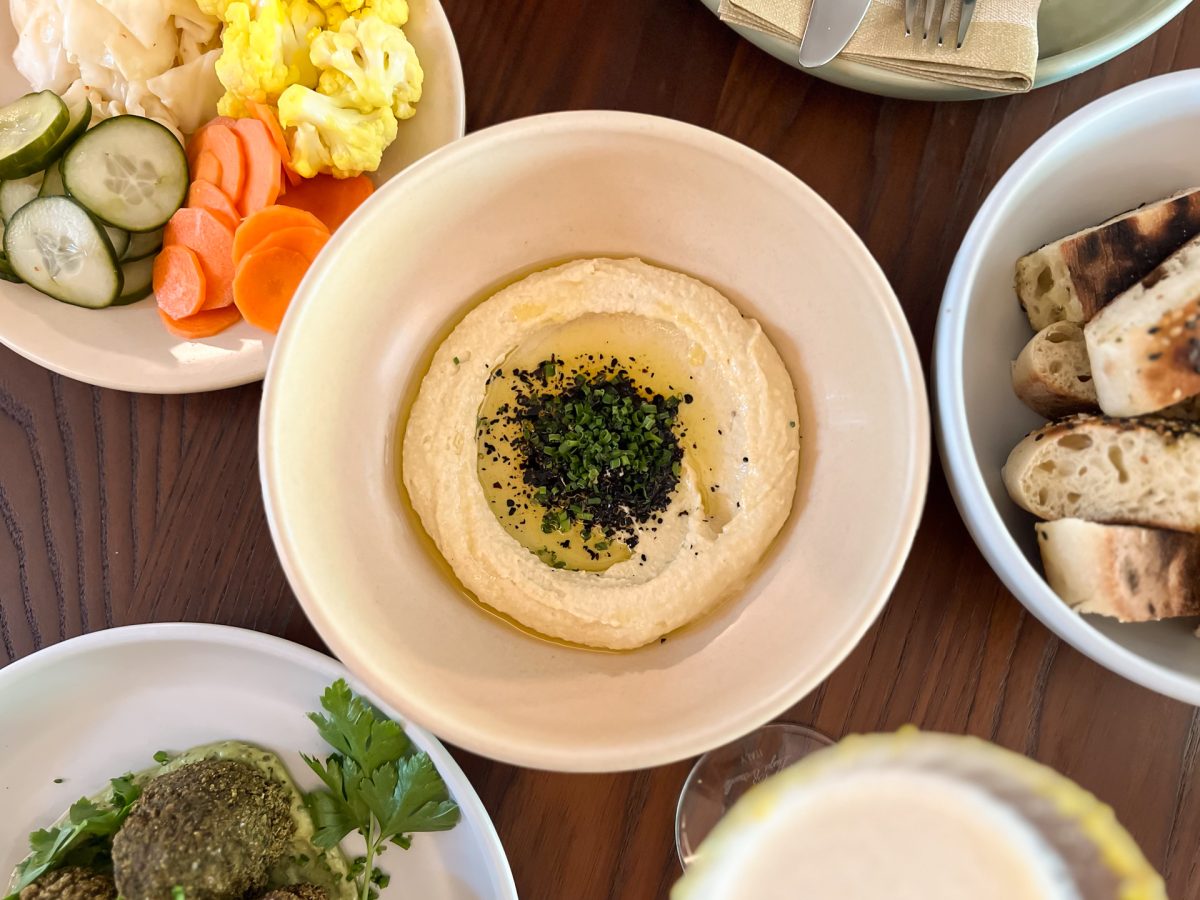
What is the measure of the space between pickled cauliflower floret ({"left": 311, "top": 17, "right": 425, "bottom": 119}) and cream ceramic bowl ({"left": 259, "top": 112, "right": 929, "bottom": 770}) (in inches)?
10.2

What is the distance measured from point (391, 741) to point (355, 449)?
0.47 meters

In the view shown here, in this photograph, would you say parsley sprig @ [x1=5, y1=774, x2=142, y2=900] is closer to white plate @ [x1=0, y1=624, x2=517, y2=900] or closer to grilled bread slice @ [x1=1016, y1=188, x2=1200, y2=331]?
white plate @ [x1=0, y1=624, x2=517, y2=900]

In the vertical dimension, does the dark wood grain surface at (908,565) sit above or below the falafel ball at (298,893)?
above

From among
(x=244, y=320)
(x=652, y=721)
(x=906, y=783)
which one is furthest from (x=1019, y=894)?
(x=244, y=320)

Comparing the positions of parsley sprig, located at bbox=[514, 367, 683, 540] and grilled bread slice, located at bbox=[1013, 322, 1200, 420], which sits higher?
grilled bread slice, located at bbox=[1013, 322, 1200, 420]

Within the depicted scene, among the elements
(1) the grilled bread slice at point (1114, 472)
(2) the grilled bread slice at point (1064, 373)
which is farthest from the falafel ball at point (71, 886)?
(2) the grilled bread slice at point (1064, 373)

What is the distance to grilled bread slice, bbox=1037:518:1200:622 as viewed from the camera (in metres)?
→ 1.14

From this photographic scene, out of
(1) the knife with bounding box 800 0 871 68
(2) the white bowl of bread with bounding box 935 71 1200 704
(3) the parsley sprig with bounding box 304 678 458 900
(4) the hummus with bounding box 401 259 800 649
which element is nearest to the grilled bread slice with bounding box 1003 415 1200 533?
(2) the white bowl of bread with bounding box 935 71 1200 704

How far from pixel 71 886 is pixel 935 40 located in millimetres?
1851

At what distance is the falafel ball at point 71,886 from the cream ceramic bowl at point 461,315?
2.09ft

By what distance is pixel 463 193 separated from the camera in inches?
50.4

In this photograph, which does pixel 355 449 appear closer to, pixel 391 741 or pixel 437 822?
pixel 391 741

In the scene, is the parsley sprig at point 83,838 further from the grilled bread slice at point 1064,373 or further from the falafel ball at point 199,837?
the grilled bread slice at point 1064,373

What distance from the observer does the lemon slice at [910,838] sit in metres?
0.67
